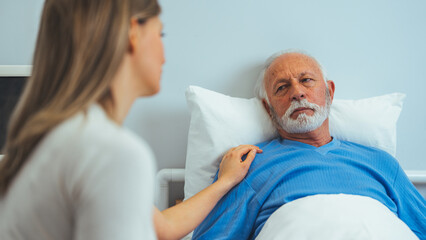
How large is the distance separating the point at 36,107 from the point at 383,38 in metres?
1.51

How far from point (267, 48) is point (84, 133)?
1.23 m

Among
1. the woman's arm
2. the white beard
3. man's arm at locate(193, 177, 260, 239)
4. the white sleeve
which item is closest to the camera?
the white sleeve

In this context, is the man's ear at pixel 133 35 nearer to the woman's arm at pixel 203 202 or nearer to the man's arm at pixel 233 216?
the woman's arm at pixel 203 202

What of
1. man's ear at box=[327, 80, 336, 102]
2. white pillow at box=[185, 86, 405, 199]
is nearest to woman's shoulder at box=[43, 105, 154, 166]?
white pillow at box=[185, 86, 405, 199]

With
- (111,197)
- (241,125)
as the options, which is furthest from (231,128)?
(111,197)

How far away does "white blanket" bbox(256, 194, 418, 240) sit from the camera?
96 centimetres

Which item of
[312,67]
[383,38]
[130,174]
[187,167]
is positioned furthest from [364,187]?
[130,174]

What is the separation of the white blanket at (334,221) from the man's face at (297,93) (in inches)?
14.5

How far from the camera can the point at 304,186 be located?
47.3 inches

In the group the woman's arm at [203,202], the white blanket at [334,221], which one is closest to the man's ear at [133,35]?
the woman's arm at [203,202]

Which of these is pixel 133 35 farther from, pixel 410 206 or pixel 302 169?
pixel 410 206

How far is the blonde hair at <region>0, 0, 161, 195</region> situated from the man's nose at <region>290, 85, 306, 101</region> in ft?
2.94

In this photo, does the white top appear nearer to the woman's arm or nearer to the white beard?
the woman's arm

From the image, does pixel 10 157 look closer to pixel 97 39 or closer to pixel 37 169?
pixel 37 169
